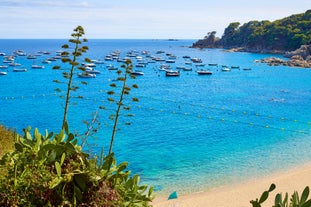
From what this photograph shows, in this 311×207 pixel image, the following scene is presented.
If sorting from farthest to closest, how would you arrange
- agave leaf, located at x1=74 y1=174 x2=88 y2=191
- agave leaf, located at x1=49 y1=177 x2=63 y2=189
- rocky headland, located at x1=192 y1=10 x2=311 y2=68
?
rocky headland, located at x1=192 y1=10 x2=311 y2=68, agave leaf, located at x1=74 y1=174 x2=88 y2=191, agave leaf, located at x1=49 y1=177 x2=63 y2=189

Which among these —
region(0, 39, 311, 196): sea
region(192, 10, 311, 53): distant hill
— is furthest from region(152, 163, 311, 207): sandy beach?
region(192, 10, 311, 53): distant hill

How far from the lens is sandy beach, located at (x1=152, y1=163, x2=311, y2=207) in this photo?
19.8 m

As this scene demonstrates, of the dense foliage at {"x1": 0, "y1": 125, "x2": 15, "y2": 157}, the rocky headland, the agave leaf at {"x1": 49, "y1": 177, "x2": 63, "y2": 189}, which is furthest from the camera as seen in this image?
the rocky headland

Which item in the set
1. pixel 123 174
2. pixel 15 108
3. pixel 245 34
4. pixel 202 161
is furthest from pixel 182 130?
pixel 245 34

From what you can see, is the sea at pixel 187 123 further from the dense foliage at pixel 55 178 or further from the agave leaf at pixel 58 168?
the agave leaf at pixel 58 168

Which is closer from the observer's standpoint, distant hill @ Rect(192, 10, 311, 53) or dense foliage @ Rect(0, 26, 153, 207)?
dense foliage @ Rect(0, 26, 153, 207)

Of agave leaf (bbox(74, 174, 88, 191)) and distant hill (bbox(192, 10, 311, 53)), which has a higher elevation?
distant hill (bbox(192, 10, 311, 53))

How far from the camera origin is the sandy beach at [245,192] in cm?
1983

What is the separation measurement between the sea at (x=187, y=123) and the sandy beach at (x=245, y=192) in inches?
35.1

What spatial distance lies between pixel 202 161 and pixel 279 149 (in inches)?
295

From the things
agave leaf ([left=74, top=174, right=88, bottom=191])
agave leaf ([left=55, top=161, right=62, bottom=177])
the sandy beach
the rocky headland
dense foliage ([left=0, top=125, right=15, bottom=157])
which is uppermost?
the rocky headland

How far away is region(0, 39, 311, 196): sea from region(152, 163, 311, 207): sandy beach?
892 mm

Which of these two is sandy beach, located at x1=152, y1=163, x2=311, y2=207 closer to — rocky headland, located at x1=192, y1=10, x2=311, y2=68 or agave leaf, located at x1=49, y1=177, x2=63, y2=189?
agave leaf, located at x1=49, y1=177, x2=63, y2=189

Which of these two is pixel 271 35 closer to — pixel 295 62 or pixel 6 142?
pixel 295 62
